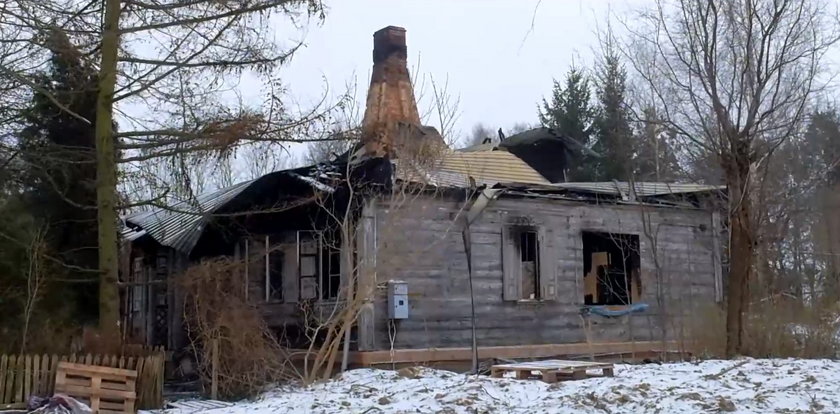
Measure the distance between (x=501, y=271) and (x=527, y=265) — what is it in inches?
35.3

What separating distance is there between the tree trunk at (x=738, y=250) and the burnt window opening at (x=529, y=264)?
383cm

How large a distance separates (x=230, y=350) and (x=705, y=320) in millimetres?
7722

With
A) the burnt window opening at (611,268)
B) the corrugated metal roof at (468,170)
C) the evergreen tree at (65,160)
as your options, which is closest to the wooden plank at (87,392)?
the evergreen tree at (65,160)

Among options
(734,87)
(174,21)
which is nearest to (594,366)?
(734,87)

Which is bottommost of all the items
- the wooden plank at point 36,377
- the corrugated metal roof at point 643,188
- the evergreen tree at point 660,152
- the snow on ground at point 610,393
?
the snow on ground at point 610,393

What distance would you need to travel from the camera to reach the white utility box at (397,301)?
1470cm

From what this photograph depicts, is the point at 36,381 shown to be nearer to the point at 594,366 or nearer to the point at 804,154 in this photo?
the point at 594,366

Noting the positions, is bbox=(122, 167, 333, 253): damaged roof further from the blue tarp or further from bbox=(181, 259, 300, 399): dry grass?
the blue tarp

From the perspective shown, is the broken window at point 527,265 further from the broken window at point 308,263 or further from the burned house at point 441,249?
the broken window at point 308,263

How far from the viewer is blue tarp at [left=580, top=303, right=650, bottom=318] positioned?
17.5m

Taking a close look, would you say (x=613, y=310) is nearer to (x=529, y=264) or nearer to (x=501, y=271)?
(x=529, y=264)

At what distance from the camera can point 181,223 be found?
18141 mm

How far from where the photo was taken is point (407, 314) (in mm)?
14812

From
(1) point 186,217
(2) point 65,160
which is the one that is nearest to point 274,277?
(1) point 186,217
